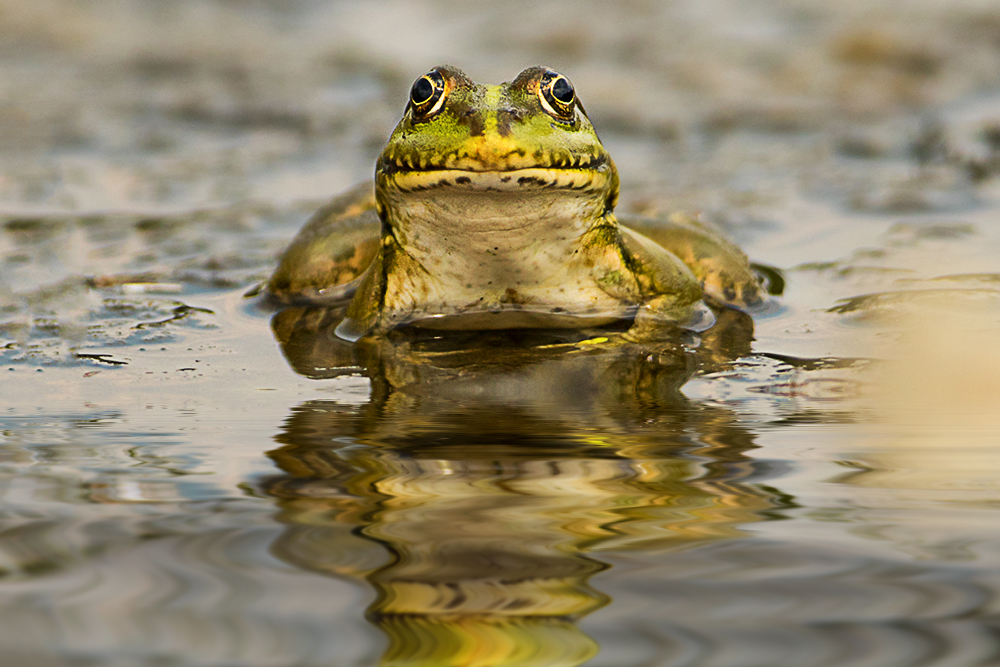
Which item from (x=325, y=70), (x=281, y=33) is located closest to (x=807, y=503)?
(x=325, y=70)

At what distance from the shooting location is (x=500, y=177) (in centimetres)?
366

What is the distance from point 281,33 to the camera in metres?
13.6

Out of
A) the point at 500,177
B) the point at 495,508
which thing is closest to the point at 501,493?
the point at 495,508

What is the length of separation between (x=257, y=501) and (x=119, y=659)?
71 centimetres

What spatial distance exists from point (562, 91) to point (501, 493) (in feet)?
6.78

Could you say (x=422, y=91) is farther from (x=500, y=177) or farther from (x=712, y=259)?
(x=712, y=259)

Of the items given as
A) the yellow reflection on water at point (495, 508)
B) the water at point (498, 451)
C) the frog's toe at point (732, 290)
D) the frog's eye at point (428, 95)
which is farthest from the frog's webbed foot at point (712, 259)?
the yellow reflection on water at point (495, 508)

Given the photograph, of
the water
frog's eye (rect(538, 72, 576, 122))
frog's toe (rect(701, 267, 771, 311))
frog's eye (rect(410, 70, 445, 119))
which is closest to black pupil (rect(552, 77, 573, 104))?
frog's eye (rect(538, 72, 576, 122))

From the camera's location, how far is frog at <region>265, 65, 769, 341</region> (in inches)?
147

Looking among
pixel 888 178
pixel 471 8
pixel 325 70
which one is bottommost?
pixel 888 178

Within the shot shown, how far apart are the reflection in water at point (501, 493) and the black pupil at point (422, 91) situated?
3.32 ft

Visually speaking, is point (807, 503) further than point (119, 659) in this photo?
Yes

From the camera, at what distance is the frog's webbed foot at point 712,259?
16.7ft

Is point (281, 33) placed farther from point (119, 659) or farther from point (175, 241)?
point (119, 659)
